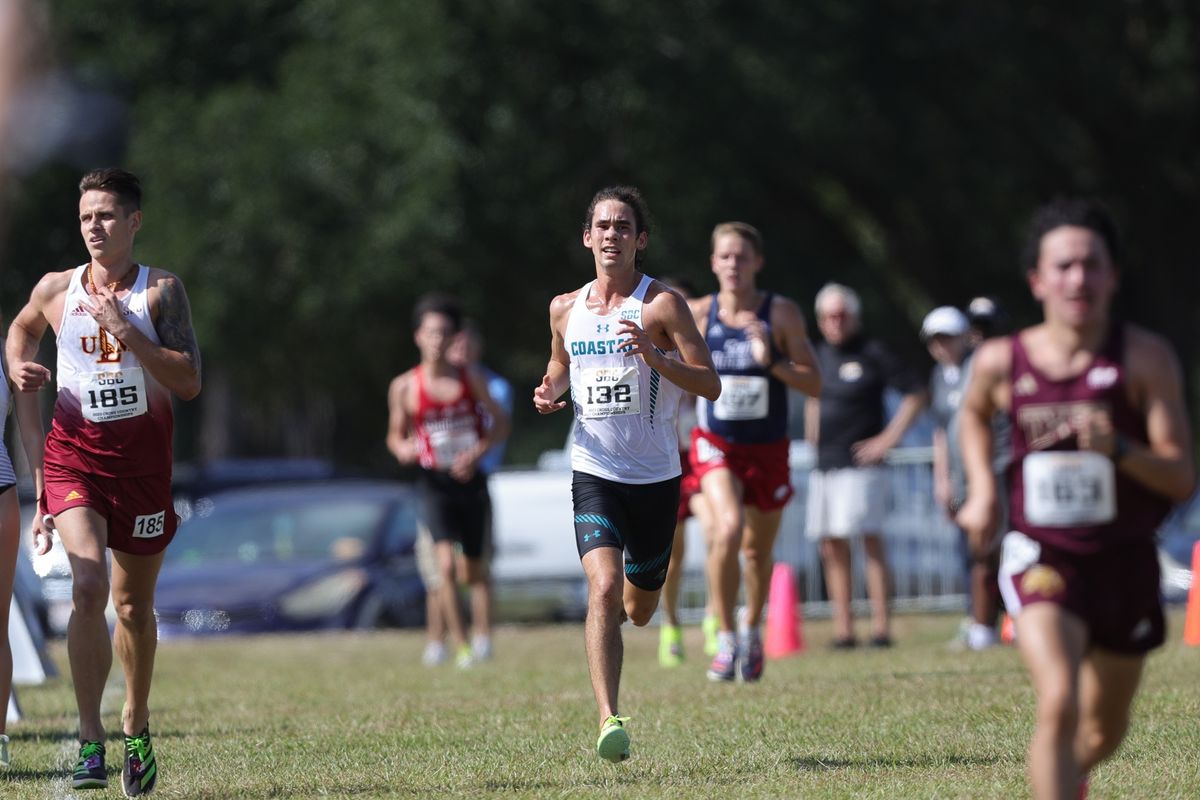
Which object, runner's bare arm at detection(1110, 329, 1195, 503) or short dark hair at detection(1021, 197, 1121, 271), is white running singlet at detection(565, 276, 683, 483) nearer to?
short dark hair at detection(1021, 197, 1121, 271)

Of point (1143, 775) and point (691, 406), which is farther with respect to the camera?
point (691, 406)

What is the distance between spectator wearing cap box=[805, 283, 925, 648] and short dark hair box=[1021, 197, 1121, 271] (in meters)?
8.56

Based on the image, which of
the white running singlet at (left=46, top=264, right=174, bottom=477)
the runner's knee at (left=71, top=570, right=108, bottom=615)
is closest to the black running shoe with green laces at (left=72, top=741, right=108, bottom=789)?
the runner's knee at (left=71, top=570, right=108, bottom=615)

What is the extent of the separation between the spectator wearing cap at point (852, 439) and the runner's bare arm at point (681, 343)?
6.31m

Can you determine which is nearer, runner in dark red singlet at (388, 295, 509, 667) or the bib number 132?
the bib number 132

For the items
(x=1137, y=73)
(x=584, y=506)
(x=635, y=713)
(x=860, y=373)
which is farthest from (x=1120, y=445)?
(x=1137, y=73)

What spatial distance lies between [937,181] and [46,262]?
13.3 meters

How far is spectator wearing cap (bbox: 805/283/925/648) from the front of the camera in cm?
1422

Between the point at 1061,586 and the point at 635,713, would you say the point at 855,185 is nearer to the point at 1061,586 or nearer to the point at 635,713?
the point at 635,713

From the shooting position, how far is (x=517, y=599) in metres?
19.6

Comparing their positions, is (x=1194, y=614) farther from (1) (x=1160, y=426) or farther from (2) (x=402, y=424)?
(1) (x=1160, y=426)

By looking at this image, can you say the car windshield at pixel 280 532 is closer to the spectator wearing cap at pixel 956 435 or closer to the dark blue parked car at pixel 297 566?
the dark blue parked car at pixel 297 566

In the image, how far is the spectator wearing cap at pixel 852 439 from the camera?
14.2 meters

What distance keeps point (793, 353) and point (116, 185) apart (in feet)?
15.1
